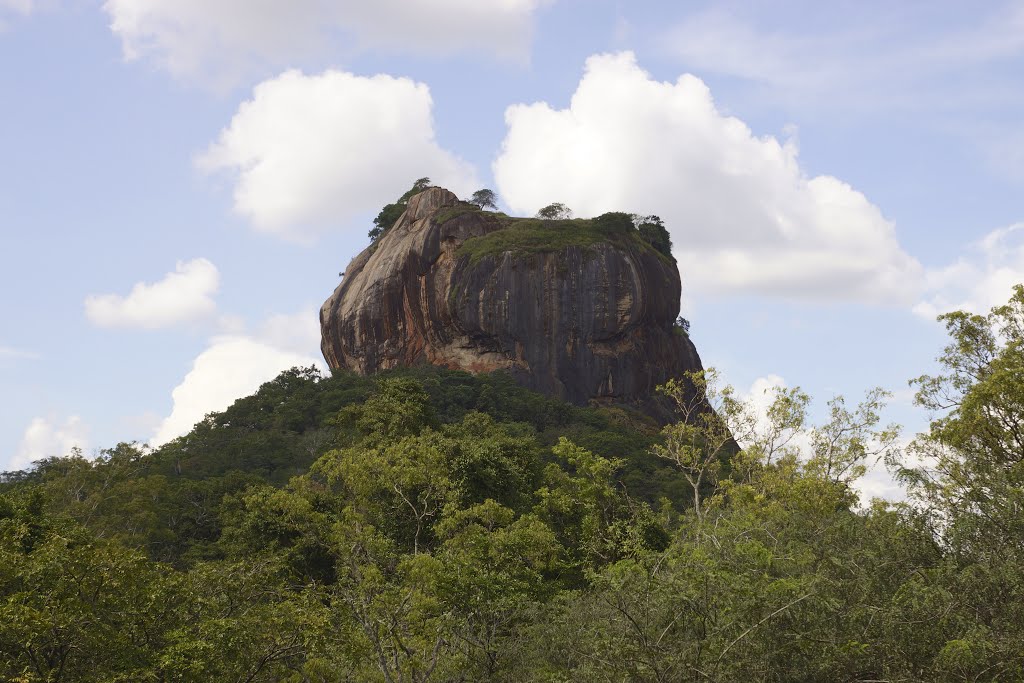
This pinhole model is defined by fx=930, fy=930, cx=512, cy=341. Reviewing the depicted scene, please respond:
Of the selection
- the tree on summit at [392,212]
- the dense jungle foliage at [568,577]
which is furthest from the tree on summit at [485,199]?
the dense jungle foliage at [568,577]

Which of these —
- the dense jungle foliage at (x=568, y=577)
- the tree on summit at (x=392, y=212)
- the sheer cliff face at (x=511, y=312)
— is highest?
the tree on summit at (x=392, y=212)

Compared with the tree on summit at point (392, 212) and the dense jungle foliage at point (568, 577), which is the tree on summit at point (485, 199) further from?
the dense jungle foliage at point (568, 577)

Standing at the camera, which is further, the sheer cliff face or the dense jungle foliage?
the sheer cliff face

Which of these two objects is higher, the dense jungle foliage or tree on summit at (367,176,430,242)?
tree on summit at (367,176,430,242)

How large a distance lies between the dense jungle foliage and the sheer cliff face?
34.7 m

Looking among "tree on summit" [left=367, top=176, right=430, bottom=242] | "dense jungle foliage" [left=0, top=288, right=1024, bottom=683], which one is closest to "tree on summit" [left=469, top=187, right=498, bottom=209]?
"tree on summit" [left=367, top=176, right=430, bottom=242]

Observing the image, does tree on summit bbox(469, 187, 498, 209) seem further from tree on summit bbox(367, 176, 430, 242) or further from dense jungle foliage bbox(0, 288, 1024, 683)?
dense jungle foliage bbox(0, 288, 1024, 683)

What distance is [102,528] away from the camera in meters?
29.3

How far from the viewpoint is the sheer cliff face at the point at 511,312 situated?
208 feet

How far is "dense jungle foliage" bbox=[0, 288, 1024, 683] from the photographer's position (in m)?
10.5

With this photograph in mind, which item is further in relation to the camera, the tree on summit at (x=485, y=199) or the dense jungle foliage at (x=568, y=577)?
the tree on summit at (x=485, y=199)

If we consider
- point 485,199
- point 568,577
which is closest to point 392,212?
point 485,199

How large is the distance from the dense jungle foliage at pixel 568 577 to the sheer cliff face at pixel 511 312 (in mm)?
34674

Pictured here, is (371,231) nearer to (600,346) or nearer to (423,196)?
(423,196)
